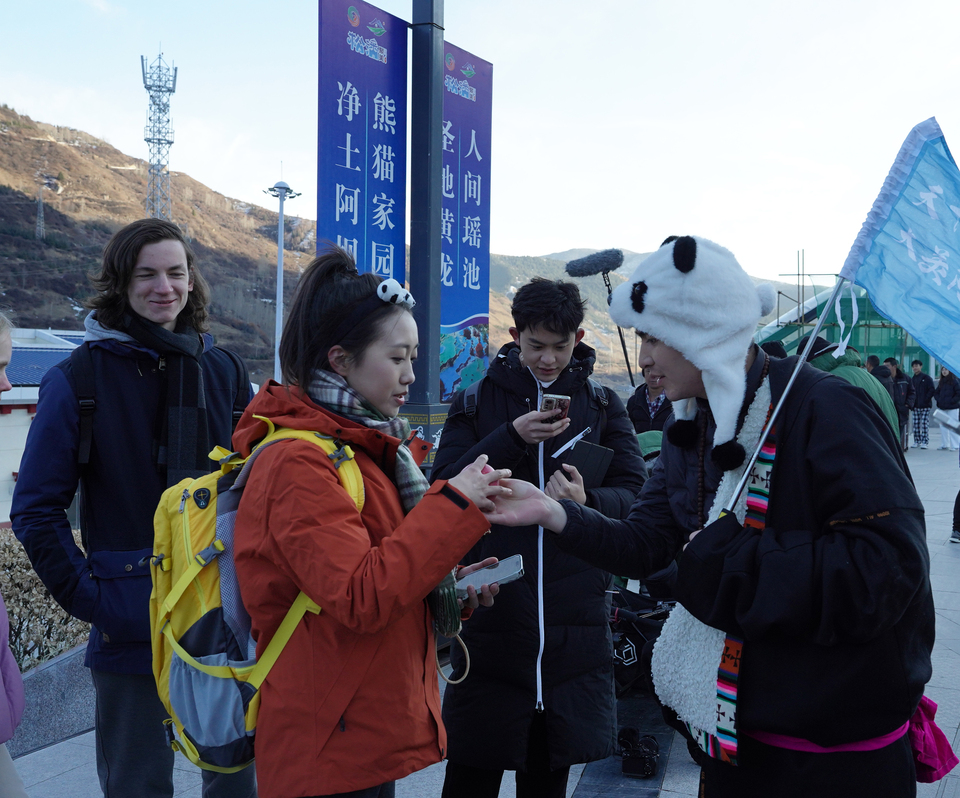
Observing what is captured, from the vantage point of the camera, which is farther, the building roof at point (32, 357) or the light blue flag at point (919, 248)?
the building roof at point (32, 357)

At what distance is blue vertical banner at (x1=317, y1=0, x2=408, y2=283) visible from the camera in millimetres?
5008

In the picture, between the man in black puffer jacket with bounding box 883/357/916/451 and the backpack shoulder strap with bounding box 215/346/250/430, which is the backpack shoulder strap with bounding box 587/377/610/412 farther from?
the man in black puffer jacket with bounding box 883/357/916/451

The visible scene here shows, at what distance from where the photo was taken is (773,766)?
5.09 feet

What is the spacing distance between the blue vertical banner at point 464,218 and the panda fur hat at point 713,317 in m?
4.37

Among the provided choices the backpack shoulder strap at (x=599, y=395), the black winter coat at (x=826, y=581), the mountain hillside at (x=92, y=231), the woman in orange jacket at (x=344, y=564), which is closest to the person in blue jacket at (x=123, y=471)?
the woman in orange jacket at (x=344, y=564)

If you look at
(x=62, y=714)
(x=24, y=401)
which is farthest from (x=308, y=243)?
(x=62, y=714)

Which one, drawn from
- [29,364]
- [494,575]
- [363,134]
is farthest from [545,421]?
[29,364]

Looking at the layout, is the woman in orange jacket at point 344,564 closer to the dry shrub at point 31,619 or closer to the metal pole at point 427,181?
the dry shrub at point 31,619

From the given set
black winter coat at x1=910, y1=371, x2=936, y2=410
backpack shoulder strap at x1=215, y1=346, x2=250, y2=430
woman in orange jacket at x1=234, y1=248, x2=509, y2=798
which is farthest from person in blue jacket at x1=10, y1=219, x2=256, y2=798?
black winter coat at x1=910, y1=371, x2=936, y2=410

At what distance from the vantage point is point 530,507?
6.44 feet

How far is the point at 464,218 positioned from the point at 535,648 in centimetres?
458

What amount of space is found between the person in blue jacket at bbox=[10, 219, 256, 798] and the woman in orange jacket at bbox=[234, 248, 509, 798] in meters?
0.69

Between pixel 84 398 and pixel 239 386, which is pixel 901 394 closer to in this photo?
pixel 239 386

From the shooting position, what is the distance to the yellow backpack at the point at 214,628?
1.60 meters
